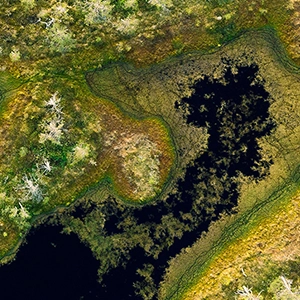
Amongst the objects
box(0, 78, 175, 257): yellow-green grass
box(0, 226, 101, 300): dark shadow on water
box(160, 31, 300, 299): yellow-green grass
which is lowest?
box(160, 31, 300, 299): yellow-green grass

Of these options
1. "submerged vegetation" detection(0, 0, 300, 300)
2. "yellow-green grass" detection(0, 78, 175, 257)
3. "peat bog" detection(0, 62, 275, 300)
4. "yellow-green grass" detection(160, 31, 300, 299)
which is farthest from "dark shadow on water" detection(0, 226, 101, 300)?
"yellow-green grass" detection(160, 31, 300, 299)

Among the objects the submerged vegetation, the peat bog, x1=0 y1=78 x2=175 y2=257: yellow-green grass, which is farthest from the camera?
the peat bog

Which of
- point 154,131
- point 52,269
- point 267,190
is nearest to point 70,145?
point 154,131

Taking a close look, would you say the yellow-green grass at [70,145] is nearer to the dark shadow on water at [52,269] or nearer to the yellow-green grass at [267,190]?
the dark shadow on water at [52,269]

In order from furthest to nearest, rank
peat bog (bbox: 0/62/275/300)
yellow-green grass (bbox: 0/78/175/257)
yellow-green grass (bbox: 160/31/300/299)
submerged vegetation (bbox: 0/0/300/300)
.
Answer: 1. peat bog (bbox: 0/62/275/300)
2. yellow-green grass (bbox: 160/31/300/299)
3. submerged vegetation (bbox: 0/0/300/300)
4. yellow-green grass (bbox: 0/78/175/257)

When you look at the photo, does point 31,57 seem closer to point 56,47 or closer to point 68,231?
point 56,47

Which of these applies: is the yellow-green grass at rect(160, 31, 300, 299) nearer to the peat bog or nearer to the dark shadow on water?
the peat bog

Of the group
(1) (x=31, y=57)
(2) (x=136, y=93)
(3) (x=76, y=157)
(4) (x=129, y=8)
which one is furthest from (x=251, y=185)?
(1) (x=31, y=57)

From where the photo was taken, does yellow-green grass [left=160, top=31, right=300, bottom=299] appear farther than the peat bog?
No

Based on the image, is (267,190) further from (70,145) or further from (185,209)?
(70,145)
